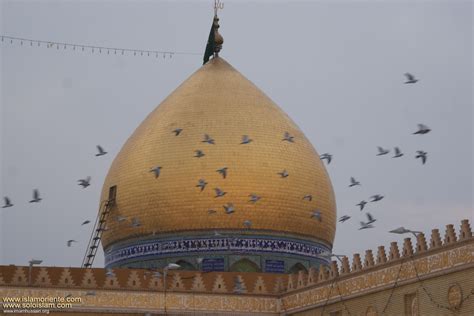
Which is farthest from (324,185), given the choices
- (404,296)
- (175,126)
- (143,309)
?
(404,296)

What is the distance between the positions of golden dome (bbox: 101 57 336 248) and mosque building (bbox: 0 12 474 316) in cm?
3

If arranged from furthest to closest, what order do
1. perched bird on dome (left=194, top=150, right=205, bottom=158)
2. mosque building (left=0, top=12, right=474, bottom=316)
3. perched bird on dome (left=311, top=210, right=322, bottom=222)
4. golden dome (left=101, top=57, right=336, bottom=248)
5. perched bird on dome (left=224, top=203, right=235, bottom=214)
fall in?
perched bird on dome (left=311, top=210, right=322, bottom=222), golden dome (left=101, top=57, right=336, bottom=248), perched bird on dome (left=224, top=203, right=235, bottom=214), perched bird on dome (left=194, top=150, right=205, bottom=158), mosque building (left=0, top=12, right=474, bottom=316)

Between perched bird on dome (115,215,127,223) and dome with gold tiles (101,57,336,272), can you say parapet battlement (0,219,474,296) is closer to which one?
dome with gold tiles (101,57,336,272)

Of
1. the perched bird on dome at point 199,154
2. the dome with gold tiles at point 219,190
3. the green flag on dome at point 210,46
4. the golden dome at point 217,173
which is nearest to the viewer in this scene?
the perched bird on dome at point 199,154

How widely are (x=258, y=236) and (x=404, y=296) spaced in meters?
8.42

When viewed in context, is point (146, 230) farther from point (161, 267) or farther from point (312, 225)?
point (312, 225)

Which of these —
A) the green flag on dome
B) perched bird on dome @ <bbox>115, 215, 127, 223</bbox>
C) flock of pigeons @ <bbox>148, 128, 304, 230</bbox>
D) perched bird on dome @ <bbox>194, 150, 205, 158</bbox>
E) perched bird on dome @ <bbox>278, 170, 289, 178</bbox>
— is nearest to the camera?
perched bird on dome @ <bbox>194, 150, 205, 158</bbox>

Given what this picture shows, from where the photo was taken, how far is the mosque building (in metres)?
30.2

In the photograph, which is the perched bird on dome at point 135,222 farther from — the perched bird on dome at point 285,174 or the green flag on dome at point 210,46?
the green flag on dome at point 210,46

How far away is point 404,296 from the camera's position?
2597cm

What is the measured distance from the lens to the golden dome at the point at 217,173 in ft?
112

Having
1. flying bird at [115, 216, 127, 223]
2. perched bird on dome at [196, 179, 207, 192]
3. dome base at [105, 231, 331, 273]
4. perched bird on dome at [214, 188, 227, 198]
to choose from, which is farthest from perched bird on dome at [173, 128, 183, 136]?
dome base at [105, 231, 331, 273]

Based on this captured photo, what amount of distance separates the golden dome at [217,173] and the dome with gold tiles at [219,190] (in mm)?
26

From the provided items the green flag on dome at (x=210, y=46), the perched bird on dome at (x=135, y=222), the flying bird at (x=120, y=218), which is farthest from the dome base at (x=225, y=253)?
the green flag on dome at (x=210, y=46)
